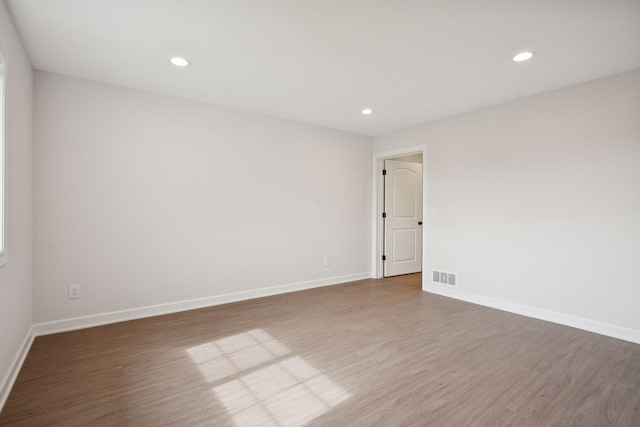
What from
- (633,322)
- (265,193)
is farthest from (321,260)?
(633,322)

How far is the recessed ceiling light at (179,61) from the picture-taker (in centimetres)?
262

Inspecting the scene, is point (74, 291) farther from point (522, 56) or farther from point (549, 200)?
point (549, 200)

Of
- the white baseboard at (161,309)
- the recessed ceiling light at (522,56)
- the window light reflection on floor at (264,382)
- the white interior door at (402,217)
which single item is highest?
the recessed ceiling light at (522,56)

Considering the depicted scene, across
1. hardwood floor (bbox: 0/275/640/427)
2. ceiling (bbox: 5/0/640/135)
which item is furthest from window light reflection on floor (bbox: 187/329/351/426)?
ceiling (bbox: 5/0/640/135)

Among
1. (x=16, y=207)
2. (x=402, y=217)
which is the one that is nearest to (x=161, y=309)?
(x=16, y=207)

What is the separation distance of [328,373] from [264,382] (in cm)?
45

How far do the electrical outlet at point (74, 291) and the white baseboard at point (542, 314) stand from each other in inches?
166

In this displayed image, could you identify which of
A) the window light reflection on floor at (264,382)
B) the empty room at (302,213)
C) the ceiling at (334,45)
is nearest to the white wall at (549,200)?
the empty room at (302,213)

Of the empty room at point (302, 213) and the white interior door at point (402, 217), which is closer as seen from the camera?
the empty room at point (302, 213)

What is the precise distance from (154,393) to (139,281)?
1.69m

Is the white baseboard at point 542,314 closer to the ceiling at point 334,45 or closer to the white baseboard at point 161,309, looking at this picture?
the white baseboard at point 161,309

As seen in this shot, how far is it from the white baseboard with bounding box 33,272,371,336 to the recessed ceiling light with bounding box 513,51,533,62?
361 centimetres

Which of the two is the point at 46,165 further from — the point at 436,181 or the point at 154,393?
the point at 436,181

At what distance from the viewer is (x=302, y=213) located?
4.58 meters
